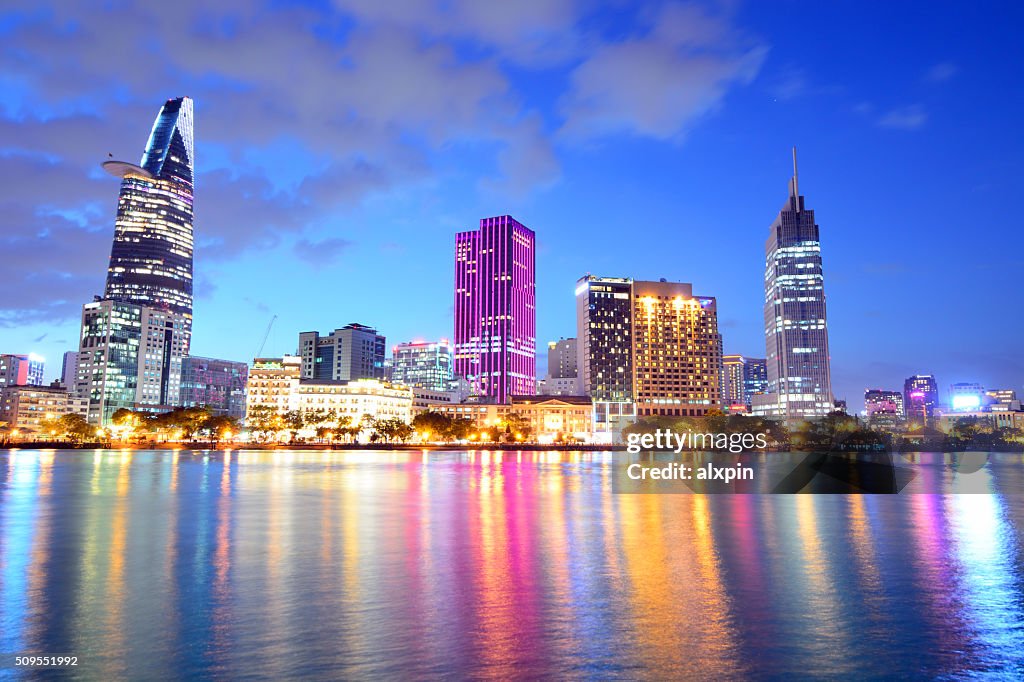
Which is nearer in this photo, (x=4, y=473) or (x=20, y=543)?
(x=20, y=543)

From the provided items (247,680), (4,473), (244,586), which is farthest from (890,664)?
(4,473)

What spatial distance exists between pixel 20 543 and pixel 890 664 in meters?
38.9

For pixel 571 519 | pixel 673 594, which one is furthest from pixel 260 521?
pixel 673 594

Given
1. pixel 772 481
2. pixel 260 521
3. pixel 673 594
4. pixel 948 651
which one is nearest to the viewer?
pixel 948 651

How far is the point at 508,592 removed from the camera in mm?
26172

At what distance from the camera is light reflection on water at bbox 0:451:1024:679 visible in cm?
1875

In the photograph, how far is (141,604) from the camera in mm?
23891

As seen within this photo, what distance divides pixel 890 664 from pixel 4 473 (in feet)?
381

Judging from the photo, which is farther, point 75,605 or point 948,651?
point 75,605

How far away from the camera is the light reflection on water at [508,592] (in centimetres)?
1875

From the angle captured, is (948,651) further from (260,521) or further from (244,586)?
(260,521)

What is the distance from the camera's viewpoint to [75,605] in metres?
23.7

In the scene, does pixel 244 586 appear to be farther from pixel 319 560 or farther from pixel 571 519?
pixel 571 519

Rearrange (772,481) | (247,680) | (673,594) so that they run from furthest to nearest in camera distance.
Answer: (772,481)
(673,594)
(247,680)
